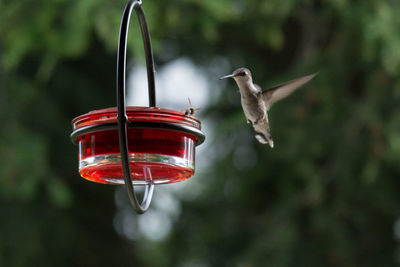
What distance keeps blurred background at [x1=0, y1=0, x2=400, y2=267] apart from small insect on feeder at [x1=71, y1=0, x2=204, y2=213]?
6.83ft

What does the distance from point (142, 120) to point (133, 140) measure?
0.13m

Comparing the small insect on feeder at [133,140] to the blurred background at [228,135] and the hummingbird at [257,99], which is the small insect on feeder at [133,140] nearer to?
the hummingbird at [257,99]

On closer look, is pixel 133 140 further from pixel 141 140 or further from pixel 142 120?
pixel 142 120

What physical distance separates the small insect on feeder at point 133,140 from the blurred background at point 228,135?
6.83ft

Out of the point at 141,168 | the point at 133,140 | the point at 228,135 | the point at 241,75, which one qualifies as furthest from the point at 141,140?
the point at 228,135

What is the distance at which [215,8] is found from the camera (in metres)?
4.58

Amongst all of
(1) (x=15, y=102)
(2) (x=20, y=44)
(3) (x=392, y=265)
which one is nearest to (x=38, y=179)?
(1) (x=15, y=102)

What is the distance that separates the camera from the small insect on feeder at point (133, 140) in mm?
2012

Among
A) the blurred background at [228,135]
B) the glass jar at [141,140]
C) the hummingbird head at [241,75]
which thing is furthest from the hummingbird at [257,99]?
the blurred background at [228,135]

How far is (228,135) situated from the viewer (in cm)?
657

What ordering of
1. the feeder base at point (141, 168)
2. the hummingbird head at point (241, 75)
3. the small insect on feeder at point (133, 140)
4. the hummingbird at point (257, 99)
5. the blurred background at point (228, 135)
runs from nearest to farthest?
the small insect on feeder at point (133, 140) → the feeder base at point (141, 168) → the hummingbird head at point (241, 75) → the hummingbird at point (257, 99) → the blurred background at point (228, 135)

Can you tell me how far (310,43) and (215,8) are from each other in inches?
88.7

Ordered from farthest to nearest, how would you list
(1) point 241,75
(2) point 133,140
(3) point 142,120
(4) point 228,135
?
(4) point 228,135, (1) point 241,75, (2) point 133,140, (3) point 142,120

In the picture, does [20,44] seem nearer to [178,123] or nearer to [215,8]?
[215,8]
